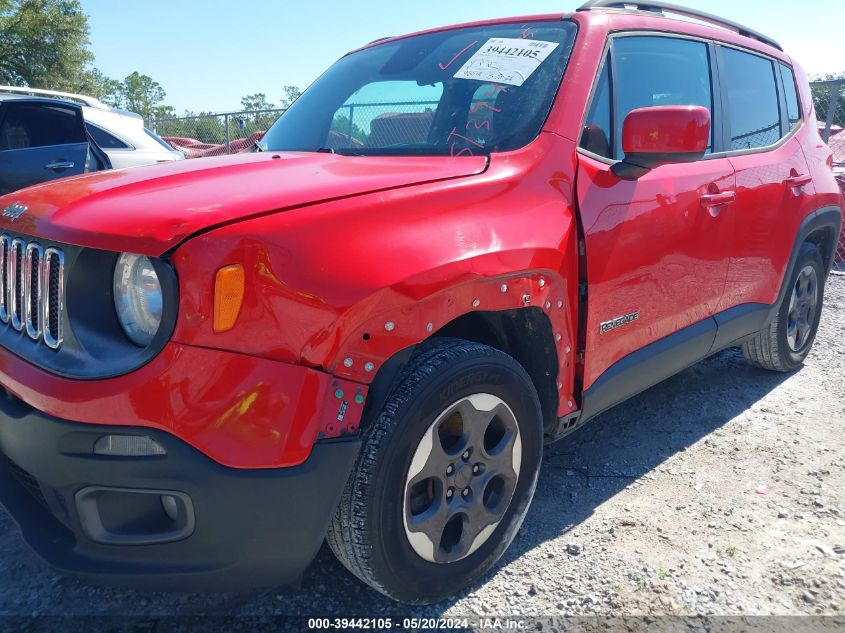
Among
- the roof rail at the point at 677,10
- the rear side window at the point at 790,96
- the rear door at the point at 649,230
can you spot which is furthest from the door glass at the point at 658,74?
the rear side window at the point at 790,96

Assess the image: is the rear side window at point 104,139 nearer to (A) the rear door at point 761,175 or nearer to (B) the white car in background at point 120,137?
(B) the white car in background at point 120,137

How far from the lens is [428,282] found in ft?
5.68

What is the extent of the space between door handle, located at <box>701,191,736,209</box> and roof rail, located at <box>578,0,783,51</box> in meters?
0.91

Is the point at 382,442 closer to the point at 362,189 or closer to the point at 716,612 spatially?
the point at 362,189

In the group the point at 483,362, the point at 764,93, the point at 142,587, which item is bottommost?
the point at 142,587

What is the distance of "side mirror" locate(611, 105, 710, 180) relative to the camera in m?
2.23

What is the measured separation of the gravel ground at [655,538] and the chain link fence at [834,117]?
4.89 m

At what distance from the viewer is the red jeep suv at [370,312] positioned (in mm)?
1537

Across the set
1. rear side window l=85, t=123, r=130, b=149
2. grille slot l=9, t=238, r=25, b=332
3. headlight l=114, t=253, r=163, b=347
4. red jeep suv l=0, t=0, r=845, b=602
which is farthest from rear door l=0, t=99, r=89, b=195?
headlight l=114, t=253, r=163, b=347

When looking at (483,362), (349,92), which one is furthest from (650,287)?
(349,92)

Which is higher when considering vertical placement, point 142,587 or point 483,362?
point 483,362

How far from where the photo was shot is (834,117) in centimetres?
862

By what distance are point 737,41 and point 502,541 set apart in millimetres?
2830

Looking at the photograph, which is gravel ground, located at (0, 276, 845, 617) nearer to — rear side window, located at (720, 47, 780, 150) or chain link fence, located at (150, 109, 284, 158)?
rear side window, located at (720, 47, 780, 150)
